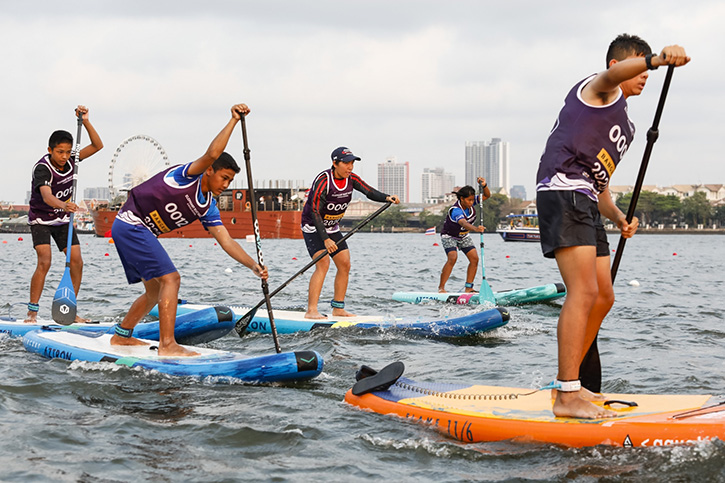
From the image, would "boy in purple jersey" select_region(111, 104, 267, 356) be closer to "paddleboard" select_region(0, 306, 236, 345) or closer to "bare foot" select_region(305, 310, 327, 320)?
"paddleboard" select_region(0, 306, 236, 345)

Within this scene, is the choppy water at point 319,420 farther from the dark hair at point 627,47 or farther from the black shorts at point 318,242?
the dark hair at point 627,47

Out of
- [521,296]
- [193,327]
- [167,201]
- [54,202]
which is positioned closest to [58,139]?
[54,202]

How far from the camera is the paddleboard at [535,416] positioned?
14.6ft

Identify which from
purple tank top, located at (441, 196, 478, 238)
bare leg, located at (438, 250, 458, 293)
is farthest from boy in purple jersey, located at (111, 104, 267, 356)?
bare leg, located at (438, 250, 458, 293)

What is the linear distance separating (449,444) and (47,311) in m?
9.26

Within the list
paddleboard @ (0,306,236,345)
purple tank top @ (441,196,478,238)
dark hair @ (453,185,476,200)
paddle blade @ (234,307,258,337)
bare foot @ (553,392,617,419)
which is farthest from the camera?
purple tank top @ (441,196,478,238)

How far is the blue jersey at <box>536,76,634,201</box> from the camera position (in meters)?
4.86

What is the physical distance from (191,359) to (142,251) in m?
1.13

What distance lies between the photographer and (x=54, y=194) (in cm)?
968

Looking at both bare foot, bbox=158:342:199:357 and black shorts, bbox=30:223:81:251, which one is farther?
black shorts, bbox=30:223:81:251

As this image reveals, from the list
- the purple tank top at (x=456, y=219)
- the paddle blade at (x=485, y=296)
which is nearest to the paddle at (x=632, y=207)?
the paddle blade at (x=485, y=296)

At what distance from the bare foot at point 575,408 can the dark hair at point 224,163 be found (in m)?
3.68

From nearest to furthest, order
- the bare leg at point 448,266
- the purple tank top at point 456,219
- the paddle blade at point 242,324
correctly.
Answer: the paddle blade at point 242,324 → the purple tank top at point 456,219 → the bare leg at point 448,266

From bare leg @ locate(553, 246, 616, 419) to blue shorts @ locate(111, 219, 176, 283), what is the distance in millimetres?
3888
